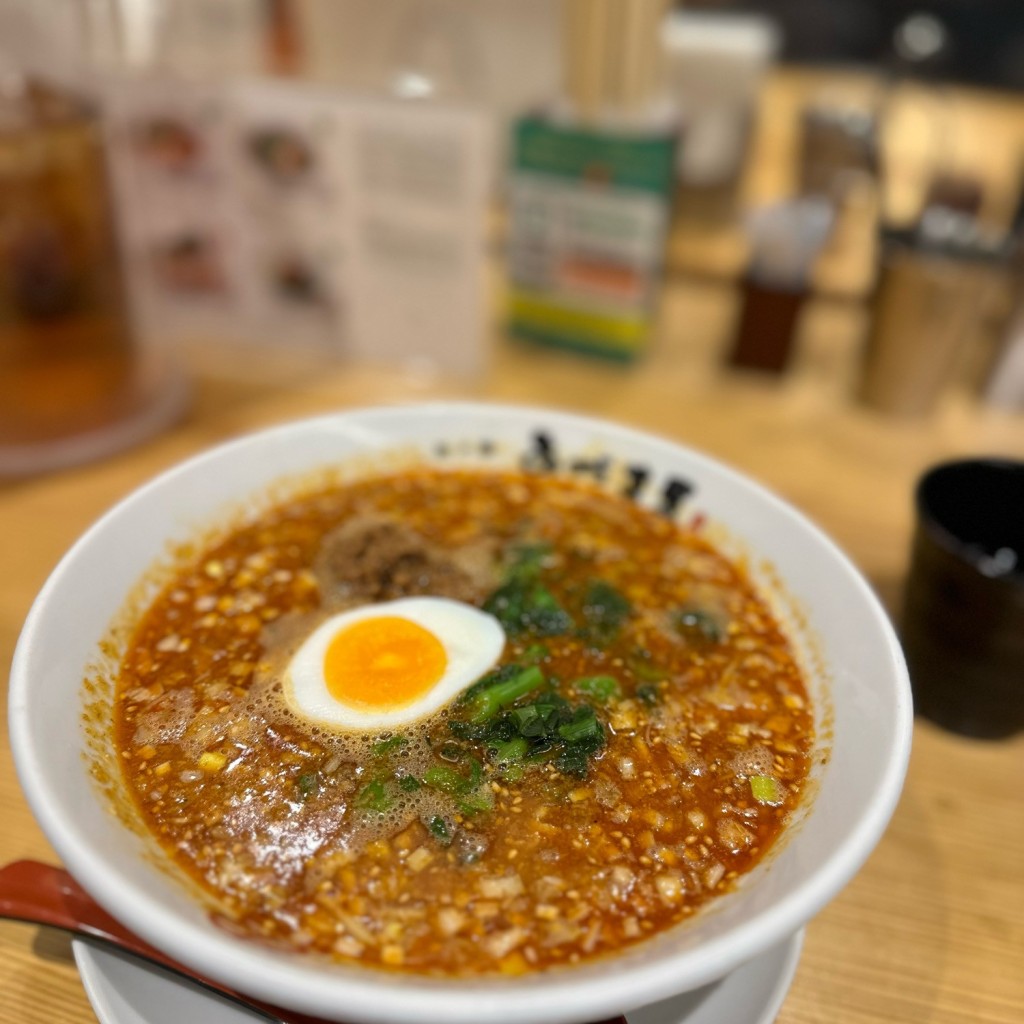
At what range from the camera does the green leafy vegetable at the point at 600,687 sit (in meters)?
1.24

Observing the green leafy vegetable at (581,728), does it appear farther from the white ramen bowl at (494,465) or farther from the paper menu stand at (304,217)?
the paper menu stand at (304,217)

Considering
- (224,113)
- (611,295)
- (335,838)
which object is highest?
(224,113)

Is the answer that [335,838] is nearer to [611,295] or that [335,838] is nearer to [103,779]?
[103,779]

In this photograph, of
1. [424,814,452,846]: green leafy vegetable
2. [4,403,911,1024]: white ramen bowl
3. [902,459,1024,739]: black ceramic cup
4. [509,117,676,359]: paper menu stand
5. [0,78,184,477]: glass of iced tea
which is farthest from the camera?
[509,117,676,359]: paper menu stand

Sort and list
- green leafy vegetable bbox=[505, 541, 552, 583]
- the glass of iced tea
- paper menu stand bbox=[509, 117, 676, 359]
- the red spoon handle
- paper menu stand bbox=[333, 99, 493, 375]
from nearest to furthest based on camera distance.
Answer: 1. the red spoon handle
2. green leafy vegetable bbox=[505, 541, 552, 583]
3. the glass of iced tea
4. paper menu stand bbox=[333, 99, 493, 375]
5. paper menu stand bbox=[509, 117, 676, 359]

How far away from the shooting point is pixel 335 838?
3.34 ft

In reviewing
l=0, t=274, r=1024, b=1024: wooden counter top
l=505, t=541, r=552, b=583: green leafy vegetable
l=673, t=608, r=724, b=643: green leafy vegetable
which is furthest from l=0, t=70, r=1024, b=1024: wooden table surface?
l=505, t=541, r=552, b=583: green leafy vegetable

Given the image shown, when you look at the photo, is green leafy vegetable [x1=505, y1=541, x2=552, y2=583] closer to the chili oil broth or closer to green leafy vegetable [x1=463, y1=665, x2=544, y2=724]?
the chili oil broth

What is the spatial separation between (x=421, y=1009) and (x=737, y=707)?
2.19ft

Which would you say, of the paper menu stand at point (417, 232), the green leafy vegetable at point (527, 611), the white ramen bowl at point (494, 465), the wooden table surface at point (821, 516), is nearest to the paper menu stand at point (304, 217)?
the paper menu stand at point (417, 232)

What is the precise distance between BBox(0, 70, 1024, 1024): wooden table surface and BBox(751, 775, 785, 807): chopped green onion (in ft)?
0.70

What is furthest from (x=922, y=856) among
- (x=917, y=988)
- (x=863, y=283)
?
(x=863, y=283)

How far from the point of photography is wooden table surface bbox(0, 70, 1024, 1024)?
1.09 metres

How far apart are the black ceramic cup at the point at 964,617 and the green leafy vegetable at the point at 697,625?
0.35 meters
